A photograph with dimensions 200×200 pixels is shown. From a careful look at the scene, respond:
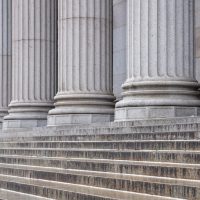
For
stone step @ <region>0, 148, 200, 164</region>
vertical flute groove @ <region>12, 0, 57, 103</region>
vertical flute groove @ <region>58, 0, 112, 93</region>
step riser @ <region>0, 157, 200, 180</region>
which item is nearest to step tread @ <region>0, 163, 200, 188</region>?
step riser @ <region>0, 157, 200, 180</region>

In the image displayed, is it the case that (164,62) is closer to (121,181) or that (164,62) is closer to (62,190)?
(62,190)

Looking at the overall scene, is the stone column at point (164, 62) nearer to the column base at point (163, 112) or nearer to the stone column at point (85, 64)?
the column base at point (163, 112)

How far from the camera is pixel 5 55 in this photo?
129ft

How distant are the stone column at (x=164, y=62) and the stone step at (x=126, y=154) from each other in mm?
1966

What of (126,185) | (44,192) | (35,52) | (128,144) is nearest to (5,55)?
(35,52)

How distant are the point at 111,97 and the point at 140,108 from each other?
6.72 metres

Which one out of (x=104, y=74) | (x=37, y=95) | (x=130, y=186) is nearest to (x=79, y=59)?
(x=104, y=74)

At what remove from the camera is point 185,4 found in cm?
2094

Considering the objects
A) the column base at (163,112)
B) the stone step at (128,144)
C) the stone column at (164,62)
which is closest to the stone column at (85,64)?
the stone step at (128,144)

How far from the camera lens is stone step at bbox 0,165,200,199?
1305 cm

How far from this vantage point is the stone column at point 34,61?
32.7 meters

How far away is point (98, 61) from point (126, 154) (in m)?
10.0

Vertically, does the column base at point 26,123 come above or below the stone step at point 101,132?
above

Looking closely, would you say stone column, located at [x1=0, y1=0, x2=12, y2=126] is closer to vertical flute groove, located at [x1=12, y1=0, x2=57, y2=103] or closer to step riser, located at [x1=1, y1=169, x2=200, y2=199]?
vertical flute groove, located at [x1=12, y1=0, x2=57, y2=103]
